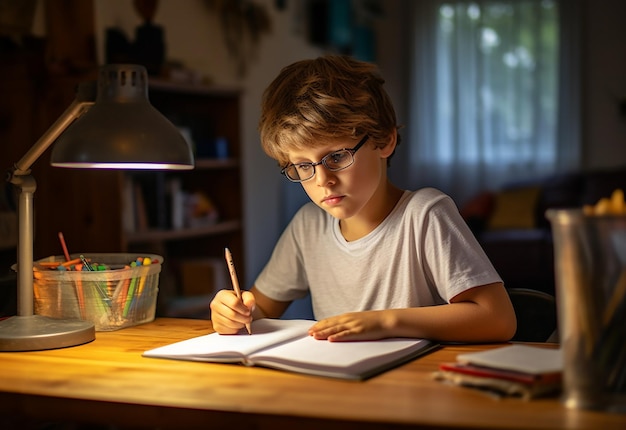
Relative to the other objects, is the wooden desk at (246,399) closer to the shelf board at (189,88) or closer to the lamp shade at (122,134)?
the lamp shade at (122,134)

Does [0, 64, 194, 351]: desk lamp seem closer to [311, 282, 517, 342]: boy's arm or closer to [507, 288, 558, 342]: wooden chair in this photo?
[311, 282, 517, 342]: boy's arm

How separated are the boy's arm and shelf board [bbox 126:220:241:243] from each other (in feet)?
6.64

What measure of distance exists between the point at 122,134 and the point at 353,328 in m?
0.50

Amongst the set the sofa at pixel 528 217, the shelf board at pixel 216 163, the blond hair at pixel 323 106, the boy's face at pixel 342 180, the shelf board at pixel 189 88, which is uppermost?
the shelf board at pixel 189 88

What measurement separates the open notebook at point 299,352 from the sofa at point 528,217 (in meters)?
4.24

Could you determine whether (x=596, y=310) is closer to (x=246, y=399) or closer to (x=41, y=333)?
(x=246, y=399)

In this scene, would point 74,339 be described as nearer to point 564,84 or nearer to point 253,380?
point 253,380

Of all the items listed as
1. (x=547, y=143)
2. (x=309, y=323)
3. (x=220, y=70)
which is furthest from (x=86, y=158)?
(x=547, y=143)

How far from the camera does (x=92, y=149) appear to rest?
53.3 inches

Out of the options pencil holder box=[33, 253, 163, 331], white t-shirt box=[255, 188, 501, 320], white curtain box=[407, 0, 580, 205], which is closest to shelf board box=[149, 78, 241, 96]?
white t-shirt box=[255, 188, 501, 320]

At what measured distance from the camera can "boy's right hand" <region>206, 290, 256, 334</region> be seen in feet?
4.60

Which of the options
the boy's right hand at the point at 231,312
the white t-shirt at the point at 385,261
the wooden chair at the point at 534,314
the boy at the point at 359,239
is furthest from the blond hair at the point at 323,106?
the wooden chair at the point at 534,314

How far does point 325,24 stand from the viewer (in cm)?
587

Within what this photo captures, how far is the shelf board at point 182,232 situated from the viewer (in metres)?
3.25
